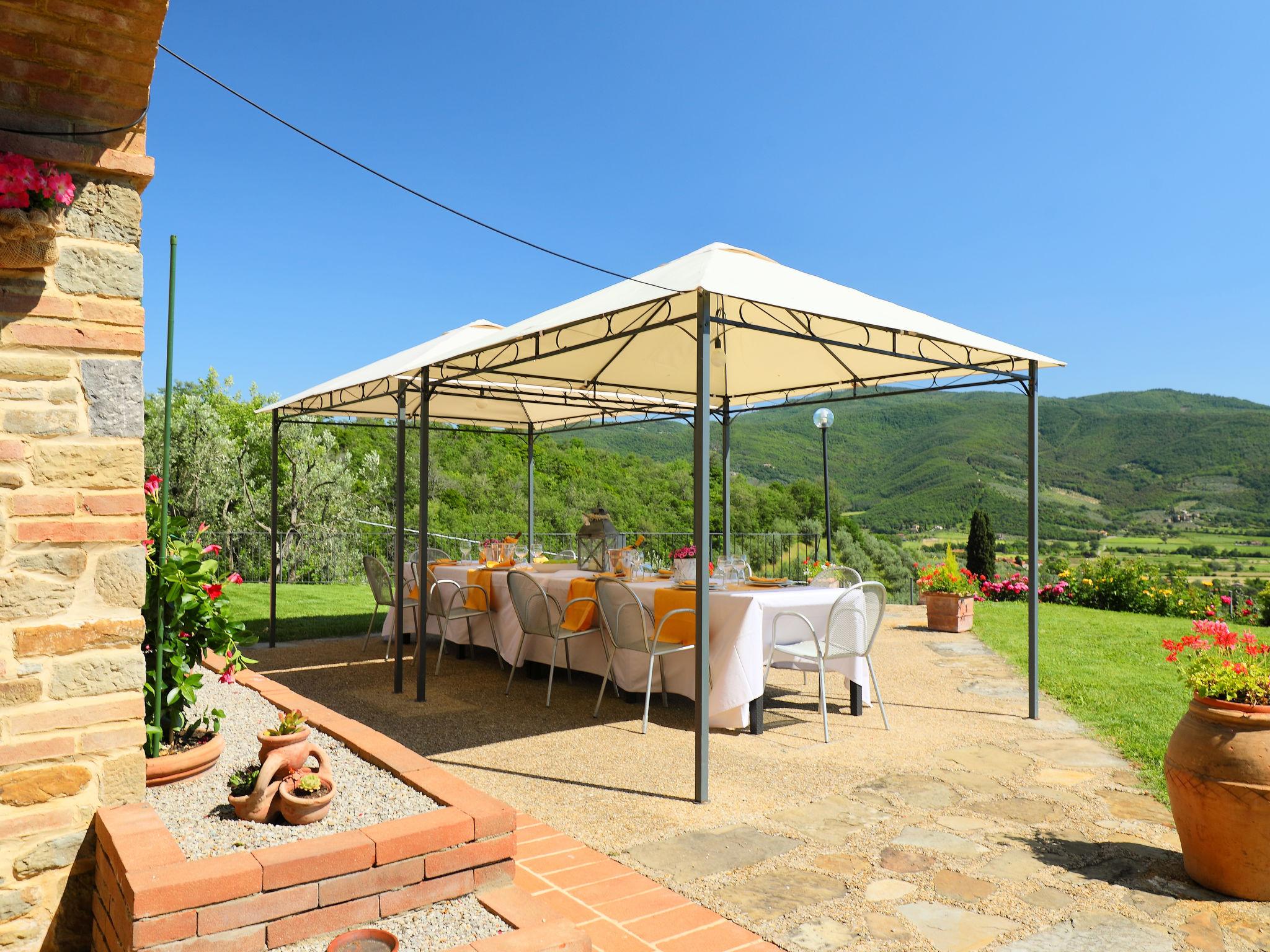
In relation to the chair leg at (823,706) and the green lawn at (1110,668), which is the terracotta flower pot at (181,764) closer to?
the chair leg at (823,706)

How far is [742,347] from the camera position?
712 cm

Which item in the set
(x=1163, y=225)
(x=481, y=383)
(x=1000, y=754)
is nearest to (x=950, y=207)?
(x=1163, y=225)

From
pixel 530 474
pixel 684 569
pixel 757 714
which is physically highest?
pixel 530 474

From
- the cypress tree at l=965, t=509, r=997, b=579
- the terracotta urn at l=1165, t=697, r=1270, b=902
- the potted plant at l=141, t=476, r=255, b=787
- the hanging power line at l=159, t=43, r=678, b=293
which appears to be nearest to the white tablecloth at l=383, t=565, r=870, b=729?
A: the hanging power line at l=159, t=43, r=678, b=293

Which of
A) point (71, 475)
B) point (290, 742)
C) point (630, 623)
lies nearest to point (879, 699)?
point (630, 623)

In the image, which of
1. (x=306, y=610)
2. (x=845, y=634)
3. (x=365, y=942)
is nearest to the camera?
(x=365, y=942)

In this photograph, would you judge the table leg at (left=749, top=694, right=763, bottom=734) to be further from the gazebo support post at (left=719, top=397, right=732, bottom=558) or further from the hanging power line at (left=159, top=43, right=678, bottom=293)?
the gazebo support post at (left=719, top=397, right=732, bottom=558)

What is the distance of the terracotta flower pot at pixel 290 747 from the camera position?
8.19 ft

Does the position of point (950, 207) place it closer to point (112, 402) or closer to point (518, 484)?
point (518, 484)

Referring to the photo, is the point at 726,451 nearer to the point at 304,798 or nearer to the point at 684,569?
the point at 684,569

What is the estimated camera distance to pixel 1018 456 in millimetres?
28828

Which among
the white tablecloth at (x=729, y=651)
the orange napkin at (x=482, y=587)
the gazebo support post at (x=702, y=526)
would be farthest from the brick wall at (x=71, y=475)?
the orange napkin at (x=482, y=587)

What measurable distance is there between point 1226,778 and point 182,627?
3.64m

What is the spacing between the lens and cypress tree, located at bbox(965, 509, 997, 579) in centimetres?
1299
